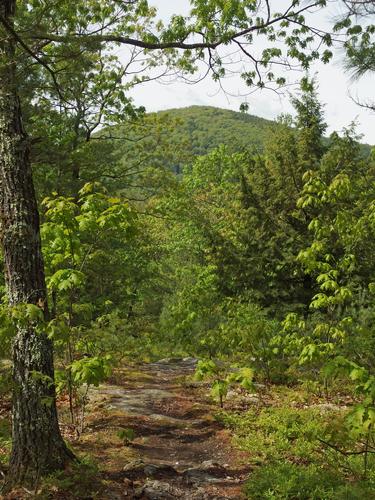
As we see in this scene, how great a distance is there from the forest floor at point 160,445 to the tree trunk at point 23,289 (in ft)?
2.43

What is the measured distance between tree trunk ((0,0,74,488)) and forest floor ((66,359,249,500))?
2.43 feet

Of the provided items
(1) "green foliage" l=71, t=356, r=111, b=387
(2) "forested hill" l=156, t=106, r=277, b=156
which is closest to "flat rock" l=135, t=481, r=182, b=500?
(1) "green foliage" l=71, t=356, r=111, b=387

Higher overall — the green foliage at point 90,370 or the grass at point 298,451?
the green foliage at point 90,370

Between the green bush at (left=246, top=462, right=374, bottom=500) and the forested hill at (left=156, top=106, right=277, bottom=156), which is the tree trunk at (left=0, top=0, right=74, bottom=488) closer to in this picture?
the green bush at (left=246, top=462, right=374, bottom=500)

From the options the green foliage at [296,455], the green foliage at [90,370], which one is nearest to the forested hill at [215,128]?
the green foliage at [296,455]

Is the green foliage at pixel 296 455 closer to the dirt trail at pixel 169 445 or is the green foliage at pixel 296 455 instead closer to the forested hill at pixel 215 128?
the dirt trail at pixel 169 445

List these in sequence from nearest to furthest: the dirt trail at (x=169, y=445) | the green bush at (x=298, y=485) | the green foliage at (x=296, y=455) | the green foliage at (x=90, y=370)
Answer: the green foliage at (x=90, y=370), the green bush at (x=298, y=485), the green foliage at (x=296, y=455), the dirt trail at (x=169, y=445)

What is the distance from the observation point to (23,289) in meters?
4.46

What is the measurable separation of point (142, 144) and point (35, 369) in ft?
44.5

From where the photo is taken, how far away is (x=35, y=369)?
174 inches

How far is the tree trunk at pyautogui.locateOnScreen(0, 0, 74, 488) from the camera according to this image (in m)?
4.38

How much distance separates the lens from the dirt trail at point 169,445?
187 inches

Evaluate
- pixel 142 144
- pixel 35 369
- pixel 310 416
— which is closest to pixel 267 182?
pixel 142 144

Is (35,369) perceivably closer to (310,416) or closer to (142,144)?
(310,416)
